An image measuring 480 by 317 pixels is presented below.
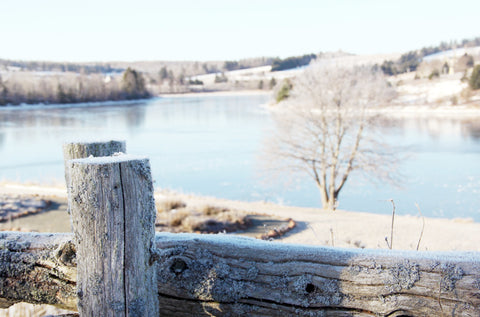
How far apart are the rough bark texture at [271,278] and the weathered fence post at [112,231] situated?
1.07 ft

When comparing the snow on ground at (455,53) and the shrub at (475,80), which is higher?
the snow on ground at (455,53)

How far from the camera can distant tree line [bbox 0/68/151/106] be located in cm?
6906

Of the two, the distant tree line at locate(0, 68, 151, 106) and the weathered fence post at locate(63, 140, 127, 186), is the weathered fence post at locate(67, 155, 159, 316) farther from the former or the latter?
the distant tree line at locate(0, 68, 151, 106)

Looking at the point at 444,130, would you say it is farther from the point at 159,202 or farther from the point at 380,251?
the point at 380,251


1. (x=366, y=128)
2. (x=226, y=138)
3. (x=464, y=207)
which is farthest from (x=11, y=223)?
(x=226, y=138)

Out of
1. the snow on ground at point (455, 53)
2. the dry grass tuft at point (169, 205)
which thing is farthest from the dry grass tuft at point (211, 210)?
the snow on ground at point (455, 53)

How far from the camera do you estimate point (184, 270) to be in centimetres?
206

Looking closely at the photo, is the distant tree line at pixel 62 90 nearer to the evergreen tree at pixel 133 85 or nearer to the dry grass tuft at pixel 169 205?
the evergreen tree at pixel 133 85

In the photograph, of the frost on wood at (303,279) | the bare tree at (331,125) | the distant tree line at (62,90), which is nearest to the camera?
the frost on wood at (303,279)

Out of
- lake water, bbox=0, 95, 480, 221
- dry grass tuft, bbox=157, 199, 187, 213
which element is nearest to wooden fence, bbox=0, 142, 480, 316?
dry grass tuft, bbox=157, 199, 187, 213

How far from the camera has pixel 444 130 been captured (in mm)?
33719

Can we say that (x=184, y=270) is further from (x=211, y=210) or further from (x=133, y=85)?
(x=133, y=85)

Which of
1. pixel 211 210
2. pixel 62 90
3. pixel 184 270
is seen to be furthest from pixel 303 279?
pixel 62 90

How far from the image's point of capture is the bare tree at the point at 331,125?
741 inches
